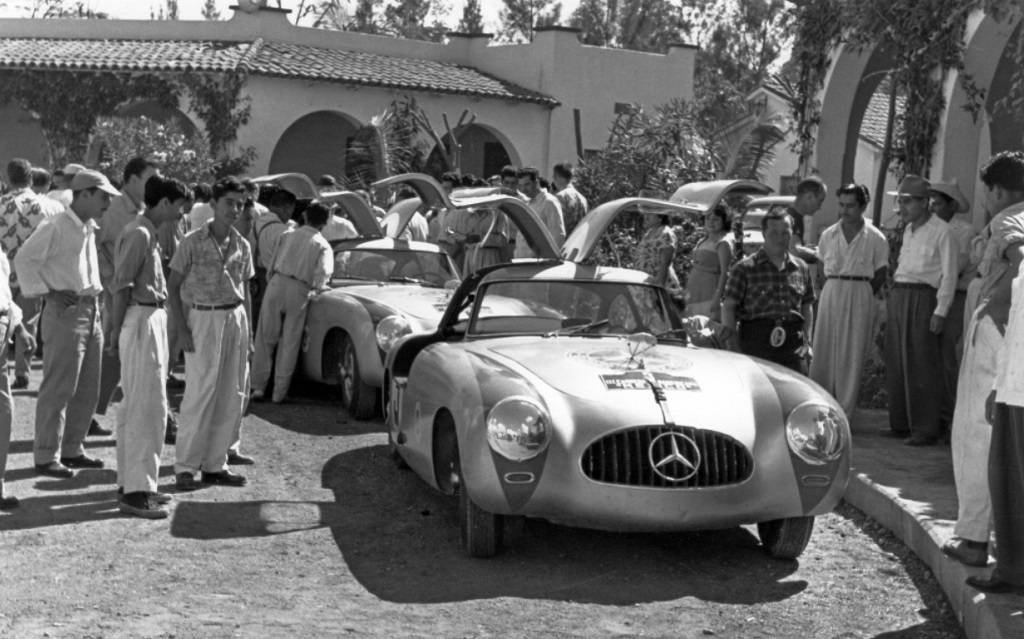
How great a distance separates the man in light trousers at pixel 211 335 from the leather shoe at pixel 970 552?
4247 millimetres

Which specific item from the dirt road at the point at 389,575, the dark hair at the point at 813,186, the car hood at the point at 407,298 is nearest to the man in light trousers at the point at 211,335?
the dirt road at the point at 389,575

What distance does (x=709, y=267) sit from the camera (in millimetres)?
12258

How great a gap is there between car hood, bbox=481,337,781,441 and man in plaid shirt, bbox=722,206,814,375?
5.54 ft

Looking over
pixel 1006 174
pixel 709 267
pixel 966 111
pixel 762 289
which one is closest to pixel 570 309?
pixel 762 289

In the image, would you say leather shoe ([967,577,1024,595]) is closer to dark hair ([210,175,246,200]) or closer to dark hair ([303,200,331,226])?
dark hair ([210,175,246,200])

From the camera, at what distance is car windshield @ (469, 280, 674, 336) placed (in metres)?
8.61

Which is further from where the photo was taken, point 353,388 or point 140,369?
point 353,388

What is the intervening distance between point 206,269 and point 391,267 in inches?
175

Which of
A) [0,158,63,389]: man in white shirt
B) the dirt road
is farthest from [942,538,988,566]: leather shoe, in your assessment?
[0,158,63,389]: man in white shirt

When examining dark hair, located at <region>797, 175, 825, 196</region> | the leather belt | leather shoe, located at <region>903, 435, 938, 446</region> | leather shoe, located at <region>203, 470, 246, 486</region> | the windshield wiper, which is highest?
dark hair, located at <region>797, 175, 825, 196</region>

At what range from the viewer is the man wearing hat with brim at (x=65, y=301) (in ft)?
28.9

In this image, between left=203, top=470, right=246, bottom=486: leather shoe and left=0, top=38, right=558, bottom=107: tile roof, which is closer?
left=203, top=470, right=246, bottom=486: leather shoe

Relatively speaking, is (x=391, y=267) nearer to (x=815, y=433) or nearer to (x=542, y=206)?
(x=542, y=206)

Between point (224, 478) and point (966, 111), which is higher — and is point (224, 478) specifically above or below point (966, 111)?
below
